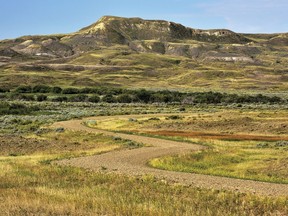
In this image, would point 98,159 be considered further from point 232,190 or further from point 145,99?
point 145,99

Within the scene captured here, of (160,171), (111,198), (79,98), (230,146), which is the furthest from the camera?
(79,98)

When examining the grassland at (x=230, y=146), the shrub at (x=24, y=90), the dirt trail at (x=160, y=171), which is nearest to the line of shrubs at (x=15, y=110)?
the grassland at (x=230, y=146)

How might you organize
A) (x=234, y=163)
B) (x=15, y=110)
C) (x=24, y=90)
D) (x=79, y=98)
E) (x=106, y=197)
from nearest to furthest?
(x=106, y=197) → (x=234, y=163) → (x=15, y=110) → (x=79, y=98) → (x=24, y=90)

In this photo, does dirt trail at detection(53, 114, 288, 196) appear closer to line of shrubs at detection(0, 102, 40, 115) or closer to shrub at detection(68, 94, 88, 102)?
line of shrubs at detection(0, 102, 40, 115)

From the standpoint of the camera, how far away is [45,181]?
2444 cm

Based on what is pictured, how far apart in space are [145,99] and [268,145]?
9368 cm

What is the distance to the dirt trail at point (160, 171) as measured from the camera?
23.7 meters

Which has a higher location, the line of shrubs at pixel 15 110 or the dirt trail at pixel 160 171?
the dirt trail at pixel 160 171

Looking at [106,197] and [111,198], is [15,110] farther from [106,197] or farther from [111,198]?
[111,198]

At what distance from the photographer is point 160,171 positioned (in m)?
29.3

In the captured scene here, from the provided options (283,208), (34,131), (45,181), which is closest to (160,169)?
(45,181)

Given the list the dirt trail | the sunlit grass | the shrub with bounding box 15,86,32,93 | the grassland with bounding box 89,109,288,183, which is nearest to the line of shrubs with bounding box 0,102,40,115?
the grassland with bounding box 89,109,288,183

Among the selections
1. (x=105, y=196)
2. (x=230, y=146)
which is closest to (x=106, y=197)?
(x=105, y=196)

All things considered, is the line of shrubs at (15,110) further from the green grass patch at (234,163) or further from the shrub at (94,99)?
Answer: the green grass patch at (234,163)
